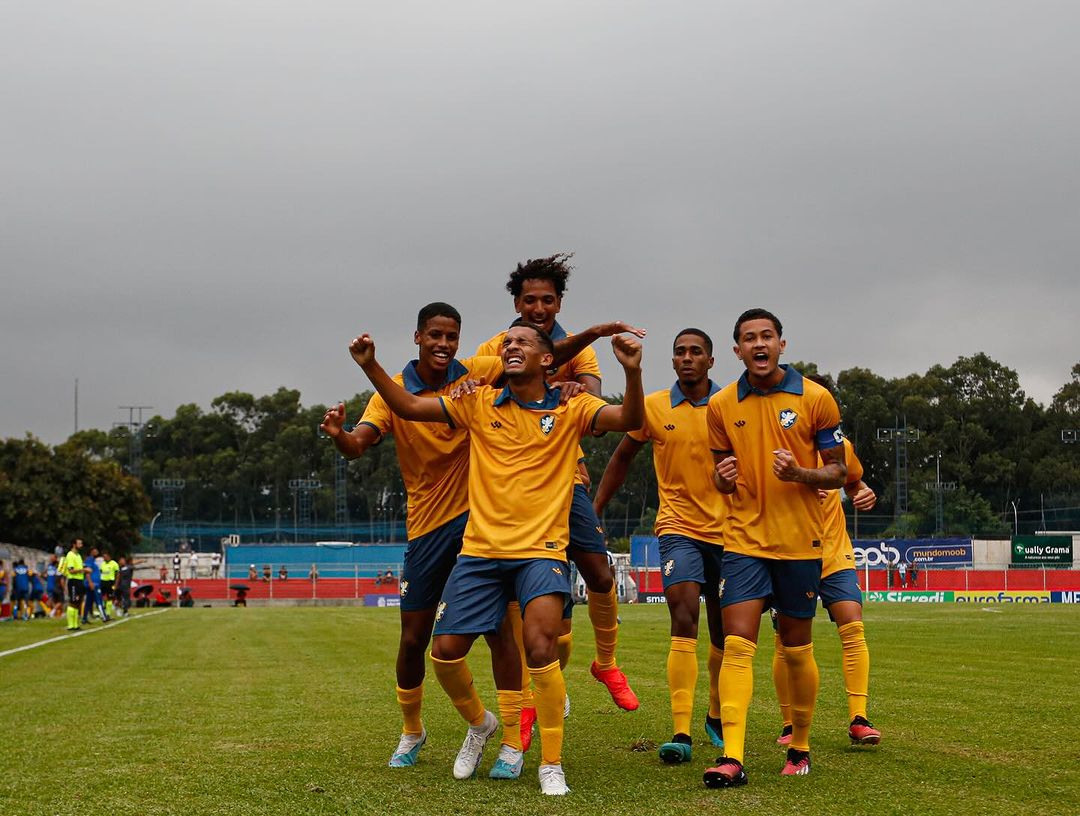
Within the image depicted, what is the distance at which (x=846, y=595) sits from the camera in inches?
348

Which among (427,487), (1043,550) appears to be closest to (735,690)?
(427,487)

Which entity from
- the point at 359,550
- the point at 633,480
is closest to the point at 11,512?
the point at 359,550

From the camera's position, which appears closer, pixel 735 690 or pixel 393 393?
pixel 735 690

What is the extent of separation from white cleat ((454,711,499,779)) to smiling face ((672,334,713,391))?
2.57 metres

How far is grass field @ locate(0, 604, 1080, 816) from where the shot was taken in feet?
19.0

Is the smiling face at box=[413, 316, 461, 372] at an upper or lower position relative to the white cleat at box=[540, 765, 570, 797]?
upper

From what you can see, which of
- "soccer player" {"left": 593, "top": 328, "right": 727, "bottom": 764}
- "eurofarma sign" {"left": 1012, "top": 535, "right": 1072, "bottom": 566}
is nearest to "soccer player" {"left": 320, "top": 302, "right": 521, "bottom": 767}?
"soccer player" {"left": 593, "top": 328, "right": 727, "bottom": 764}

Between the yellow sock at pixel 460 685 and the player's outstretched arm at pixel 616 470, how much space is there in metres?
1.77

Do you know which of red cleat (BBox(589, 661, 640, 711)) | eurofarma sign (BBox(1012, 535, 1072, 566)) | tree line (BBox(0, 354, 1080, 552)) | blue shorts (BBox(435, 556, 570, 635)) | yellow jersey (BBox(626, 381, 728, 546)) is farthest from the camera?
tree line (BBox(0, 354, 1080, 552))

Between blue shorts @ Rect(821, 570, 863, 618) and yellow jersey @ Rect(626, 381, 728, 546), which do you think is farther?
blue shorts @ Rect(821, 570, 863, 618)

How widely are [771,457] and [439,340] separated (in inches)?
80.7

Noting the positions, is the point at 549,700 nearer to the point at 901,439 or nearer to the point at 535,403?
the point at 535,403

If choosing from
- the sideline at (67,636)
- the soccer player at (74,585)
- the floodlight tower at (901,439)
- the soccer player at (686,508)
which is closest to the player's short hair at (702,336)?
the soccer player at (686,508)

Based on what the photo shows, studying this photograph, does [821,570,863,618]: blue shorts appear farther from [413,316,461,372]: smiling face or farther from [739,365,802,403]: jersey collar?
[413,316,461,372]: smiling face
